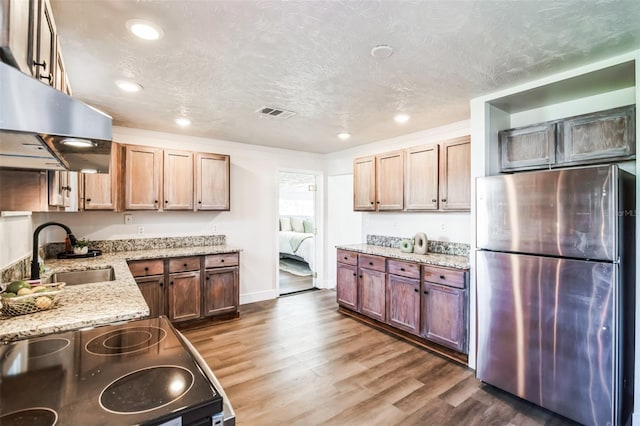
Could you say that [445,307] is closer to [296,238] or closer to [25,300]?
[25,300]

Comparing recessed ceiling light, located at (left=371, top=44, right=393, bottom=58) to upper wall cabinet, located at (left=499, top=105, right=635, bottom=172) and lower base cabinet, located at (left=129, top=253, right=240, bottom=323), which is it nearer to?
upper wall cabinet, located at (left=499, top=105, right=635, bottom=172)

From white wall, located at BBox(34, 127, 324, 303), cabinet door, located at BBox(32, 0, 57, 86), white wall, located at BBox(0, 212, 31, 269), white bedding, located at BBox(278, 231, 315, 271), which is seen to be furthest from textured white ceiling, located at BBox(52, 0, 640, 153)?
white bedding, located at BBox(278, 231, 315, 271)

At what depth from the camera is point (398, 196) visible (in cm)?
389

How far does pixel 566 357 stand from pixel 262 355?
2.43 meters

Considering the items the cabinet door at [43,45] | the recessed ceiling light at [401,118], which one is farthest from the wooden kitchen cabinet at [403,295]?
the cabinet door at [43,45]

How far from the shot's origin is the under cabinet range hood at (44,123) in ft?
2.46

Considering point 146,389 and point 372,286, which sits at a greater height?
point 146,389

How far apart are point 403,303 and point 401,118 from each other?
6.59 ft

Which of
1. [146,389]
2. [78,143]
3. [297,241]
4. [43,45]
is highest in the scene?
[43,45]

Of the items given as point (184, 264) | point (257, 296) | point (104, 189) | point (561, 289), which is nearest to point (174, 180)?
point (104, 189)

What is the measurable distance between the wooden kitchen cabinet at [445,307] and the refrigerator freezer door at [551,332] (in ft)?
1.16

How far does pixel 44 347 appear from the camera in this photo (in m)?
1.18

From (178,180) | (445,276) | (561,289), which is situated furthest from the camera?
(178,180)

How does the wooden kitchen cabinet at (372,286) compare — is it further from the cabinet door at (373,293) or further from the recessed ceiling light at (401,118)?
the recessed ceiling light at (401,118)
